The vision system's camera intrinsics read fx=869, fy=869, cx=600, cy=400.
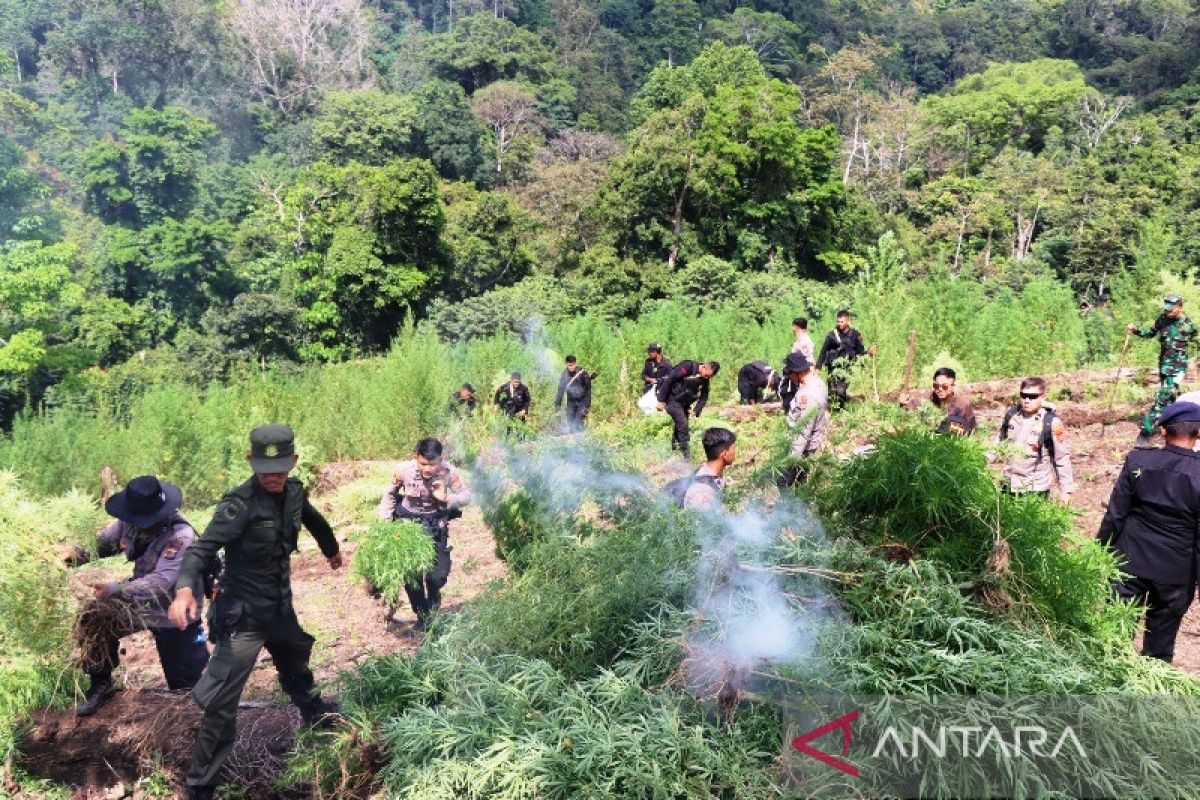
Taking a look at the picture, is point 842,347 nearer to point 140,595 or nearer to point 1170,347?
point 1170,347

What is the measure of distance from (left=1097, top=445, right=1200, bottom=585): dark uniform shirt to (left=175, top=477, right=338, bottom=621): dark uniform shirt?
407 cm

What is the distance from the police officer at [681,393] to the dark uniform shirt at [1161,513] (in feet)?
15.5

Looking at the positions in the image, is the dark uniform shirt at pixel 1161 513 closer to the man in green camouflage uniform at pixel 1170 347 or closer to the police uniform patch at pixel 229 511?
the man in green camouflage uniform at pixel 1170 347

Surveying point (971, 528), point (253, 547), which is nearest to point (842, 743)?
point (971, 528)

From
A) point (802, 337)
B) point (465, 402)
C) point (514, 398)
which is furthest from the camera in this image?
point (465, 402)

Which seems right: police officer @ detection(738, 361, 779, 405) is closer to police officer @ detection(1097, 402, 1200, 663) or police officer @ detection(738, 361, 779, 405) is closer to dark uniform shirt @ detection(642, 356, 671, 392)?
dark uniform shirt @ detection(642, 356, 671, 392)

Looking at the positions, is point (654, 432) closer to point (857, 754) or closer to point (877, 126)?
point (857, 754)

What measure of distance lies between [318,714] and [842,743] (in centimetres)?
250

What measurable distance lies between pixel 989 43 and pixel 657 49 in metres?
25.2

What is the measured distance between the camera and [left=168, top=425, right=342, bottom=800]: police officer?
3801 mm

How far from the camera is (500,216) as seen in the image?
27.4 metres

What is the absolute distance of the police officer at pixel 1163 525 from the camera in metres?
4.19

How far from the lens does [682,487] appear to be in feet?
16.2

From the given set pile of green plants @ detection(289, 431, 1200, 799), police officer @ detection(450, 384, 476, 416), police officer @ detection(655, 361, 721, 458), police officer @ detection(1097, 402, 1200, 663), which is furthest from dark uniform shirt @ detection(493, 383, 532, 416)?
police officer @ detection(1097, 402, 1200, 663)
